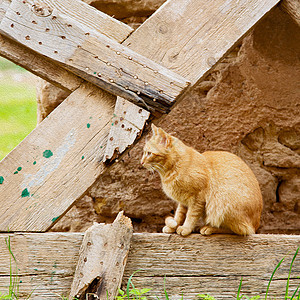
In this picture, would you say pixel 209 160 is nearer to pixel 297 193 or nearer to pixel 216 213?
pixel 216 213

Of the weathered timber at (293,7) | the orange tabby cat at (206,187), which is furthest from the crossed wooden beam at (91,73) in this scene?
the orange tabby cat at (206,187)

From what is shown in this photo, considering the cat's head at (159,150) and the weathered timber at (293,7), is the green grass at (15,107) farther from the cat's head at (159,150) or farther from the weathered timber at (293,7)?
the weathered timber at (293,7)

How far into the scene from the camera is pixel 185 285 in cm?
222

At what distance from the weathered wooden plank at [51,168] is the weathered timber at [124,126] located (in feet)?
0.17

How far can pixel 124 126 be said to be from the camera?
6.67 feet

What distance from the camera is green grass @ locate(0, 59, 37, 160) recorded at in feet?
17.0

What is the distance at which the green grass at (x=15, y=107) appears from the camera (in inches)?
204

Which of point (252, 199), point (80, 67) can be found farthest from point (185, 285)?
point (80, 67)

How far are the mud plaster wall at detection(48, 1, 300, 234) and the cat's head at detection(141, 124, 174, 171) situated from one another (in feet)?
1.74

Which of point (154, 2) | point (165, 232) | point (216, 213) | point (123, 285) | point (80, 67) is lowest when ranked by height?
point (123, 285)

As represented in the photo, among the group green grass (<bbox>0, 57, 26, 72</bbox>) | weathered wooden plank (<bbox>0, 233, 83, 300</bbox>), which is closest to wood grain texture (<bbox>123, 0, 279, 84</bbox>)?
weathered wooden plank (<bbox>0, 233, 83, 300</bbox>)

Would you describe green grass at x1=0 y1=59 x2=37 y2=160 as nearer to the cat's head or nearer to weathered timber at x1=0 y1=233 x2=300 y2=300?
the cat's head

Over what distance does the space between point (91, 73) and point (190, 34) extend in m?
0.54

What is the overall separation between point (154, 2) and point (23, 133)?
2.88 m
